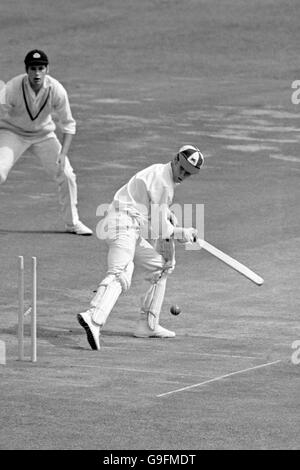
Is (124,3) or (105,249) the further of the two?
(124,3)

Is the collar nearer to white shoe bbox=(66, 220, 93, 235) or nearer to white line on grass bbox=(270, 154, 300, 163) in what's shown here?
white shoe bbox=(66, 220, 93, 235)

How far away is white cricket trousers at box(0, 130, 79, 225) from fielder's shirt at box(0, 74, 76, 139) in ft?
0.37

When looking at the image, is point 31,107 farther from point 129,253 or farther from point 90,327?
point 90,327

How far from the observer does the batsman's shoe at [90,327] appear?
50.3 feet

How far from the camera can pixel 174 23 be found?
1437 inches

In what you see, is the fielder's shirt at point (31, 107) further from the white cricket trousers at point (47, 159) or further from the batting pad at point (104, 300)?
the batting pad at point (104, 300)

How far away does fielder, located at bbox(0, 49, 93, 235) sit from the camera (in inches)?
803

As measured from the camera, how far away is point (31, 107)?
2062 centimetres

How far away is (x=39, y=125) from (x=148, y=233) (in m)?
4.97

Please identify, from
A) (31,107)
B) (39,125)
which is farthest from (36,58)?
(39,125)

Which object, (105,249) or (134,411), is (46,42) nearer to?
(105,249)
